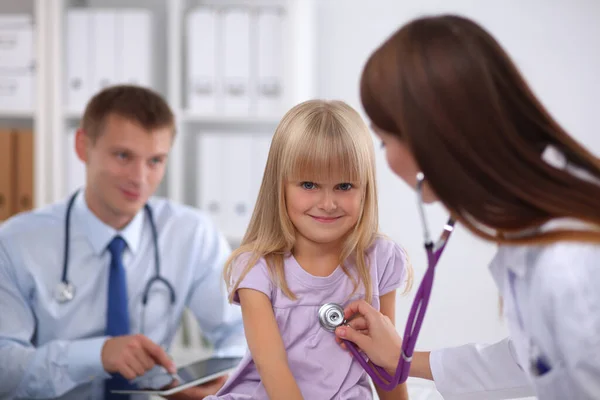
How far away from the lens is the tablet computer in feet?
4.41

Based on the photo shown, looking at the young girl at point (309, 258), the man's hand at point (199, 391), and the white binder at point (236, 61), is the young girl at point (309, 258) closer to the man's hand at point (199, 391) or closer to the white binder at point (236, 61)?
the man's hand at point (199, 391)

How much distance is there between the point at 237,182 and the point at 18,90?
0.95 meters

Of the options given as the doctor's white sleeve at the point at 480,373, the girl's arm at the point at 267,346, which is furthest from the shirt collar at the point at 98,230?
the doctor's white sleeve at the point at 480,373

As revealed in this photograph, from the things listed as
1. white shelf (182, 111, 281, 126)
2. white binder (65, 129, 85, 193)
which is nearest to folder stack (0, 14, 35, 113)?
white binder (65, 129, 85, 193)

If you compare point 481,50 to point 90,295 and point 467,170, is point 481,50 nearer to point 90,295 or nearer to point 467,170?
point 467,170

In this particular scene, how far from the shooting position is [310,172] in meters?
1.03

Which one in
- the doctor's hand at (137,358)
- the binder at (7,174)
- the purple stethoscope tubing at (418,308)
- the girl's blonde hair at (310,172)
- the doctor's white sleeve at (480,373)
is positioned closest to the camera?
the purple stethoscope tubing at (418,308)

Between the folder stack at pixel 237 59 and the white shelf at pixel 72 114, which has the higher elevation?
the folder stack at pixel 237 59

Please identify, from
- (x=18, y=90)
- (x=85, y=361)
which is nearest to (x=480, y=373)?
(x=85, y=361)

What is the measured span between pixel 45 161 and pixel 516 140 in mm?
2227

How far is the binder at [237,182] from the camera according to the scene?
2620mm

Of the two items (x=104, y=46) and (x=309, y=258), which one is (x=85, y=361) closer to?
(x=309, y=258)

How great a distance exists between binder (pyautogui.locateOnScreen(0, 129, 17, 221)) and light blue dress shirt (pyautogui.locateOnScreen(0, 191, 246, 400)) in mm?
891

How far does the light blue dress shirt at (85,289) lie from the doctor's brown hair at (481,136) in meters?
1.01
